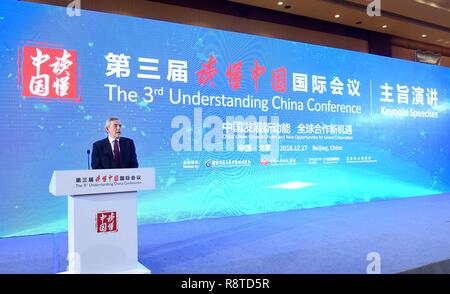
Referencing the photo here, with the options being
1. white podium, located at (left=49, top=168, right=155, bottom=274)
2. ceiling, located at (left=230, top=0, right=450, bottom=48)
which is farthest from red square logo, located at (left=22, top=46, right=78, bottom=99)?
ceiling, located at (left=230, top=0, right=450, bottom=48)

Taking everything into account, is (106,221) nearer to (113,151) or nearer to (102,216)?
(102,216)

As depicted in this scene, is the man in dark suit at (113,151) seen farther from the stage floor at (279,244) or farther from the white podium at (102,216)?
the stage floor at (279,244)

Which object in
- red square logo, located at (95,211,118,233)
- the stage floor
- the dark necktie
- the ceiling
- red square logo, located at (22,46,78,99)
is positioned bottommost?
the stage floor

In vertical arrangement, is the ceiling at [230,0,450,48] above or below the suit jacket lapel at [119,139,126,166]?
above

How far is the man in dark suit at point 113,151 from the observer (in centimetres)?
275

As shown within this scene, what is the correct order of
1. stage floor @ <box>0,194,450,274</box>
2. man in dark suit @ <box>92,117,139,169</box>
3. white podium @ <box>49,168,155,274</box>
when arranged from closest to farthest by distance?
white podium @ <box>49,168,155,274</box> < stage floor @ <box>0,194,450,274</box> < man in dark suit @ <box>92,117,139,169</box>

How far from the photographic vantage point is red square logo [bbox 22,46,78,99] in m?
3.73

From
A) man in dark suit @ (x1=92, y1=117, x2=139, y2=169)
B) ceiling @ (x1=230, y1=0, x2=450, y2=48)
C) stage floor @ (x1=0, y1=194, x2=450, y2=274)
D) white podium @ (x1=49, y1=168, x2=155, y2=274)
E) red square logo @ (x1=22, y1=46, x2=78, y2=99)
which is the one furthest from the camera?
ceiling @ (x1=230, y1=0, x2=450, y2=48)

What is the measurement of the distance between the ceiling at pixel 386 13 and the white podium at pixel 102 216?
4581 mm

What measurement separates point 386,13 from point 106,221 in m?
6.47

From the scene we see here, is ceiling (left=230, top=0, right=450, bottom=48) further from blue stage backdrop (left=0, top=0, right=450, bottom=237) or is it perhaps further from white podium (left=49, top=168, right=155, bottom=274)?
white podium (left=49, top=168, right=155, bottom=274)

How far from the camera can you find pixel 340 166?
5473 mm
